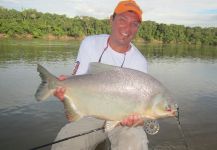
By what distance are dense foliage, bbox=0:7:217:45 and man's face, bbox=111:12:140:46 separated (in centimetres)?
7807

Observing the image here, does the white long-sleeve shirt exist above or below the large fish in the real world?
above

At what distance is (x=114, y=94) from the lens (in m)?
3.76

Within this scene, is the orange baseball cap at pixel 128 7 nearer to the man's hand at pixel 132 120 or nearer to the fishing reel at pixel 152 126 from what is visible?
the man's hand at pixel 132 120

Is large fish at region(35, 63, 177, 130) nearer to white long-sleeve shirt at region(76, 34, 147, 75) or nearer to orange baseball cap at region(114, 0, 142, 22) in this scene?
white long-sleeve shirt at region(76, 34, 147, 75)

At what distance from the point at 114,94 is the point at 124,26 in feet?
4.28

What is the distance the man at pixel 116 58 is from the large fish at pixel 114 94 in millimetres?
921

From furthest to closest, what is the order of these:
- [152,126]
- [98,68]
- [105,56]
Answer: [152,126], [105,56], [98,68]

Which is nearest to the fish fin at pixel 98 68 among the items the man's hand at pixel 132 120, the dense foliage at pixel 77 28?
the man's hand at pixel 132 120

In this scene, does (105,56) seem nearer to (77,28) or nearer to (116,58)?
(116,58)

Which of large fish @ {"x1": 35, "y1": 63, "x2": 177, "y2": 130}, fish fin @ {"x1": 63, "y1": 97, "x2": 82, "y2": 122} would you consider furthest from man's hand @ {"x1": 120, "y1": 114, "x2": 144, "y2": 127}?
fish fin @ {"x1": 63, "y1": 97, "x2": 82, "y2": 122}

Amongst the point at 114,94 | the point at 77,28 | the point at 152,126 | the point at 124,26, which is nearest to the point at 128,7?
the point at 124,26

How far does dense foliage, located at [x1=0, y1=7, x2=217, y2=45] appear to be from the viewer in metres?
84.3

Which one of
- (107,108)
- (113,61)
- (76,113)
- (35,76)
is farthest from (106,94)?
(35,76)

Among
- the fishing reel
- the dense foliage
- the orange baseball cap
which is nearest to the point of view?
the orange baseball cap
